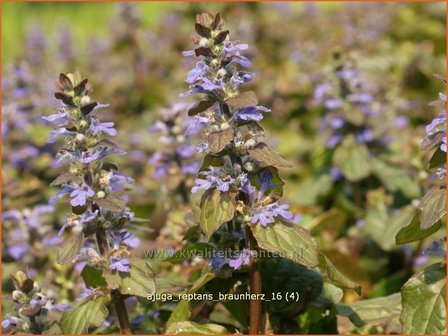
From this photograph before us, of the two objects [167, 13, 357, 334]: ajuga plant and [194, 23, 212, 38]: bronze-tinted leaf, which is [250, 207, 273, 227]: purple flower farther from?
[194, 23, 212, 38]: bronze-tinted leaf

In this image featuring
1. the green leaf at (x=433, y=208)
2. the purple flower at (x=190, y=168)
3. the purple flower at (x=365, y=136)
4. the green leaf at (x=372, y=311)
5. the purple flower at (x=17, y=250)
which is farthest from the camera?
the purple flower at (x=365, y=136)

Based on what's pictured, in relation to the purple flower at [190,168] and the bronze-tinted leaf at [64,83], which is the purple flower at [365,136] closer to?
the purple flower at [190,168]

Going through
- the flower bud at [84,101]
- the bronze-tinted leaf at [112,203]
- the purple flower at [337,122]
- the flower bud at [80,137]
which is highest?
the purple flower at [337,122]

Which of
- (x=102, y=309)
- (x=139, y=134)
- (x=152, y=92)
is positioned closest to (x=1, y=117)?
(x=139, y=134)

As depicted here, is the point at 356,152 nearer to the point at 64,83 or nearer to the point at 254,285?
the point at 254,285

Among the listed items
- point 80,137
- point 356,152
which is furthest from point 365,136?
point 80,137

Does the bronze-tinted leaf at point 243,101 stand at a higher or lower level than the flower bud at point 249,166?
higher

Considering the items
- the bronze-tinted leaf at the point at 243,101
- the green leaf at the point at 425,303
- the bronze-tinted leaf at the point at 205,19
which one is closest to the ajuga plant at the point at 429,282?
the green leaf at the point at 425,303
